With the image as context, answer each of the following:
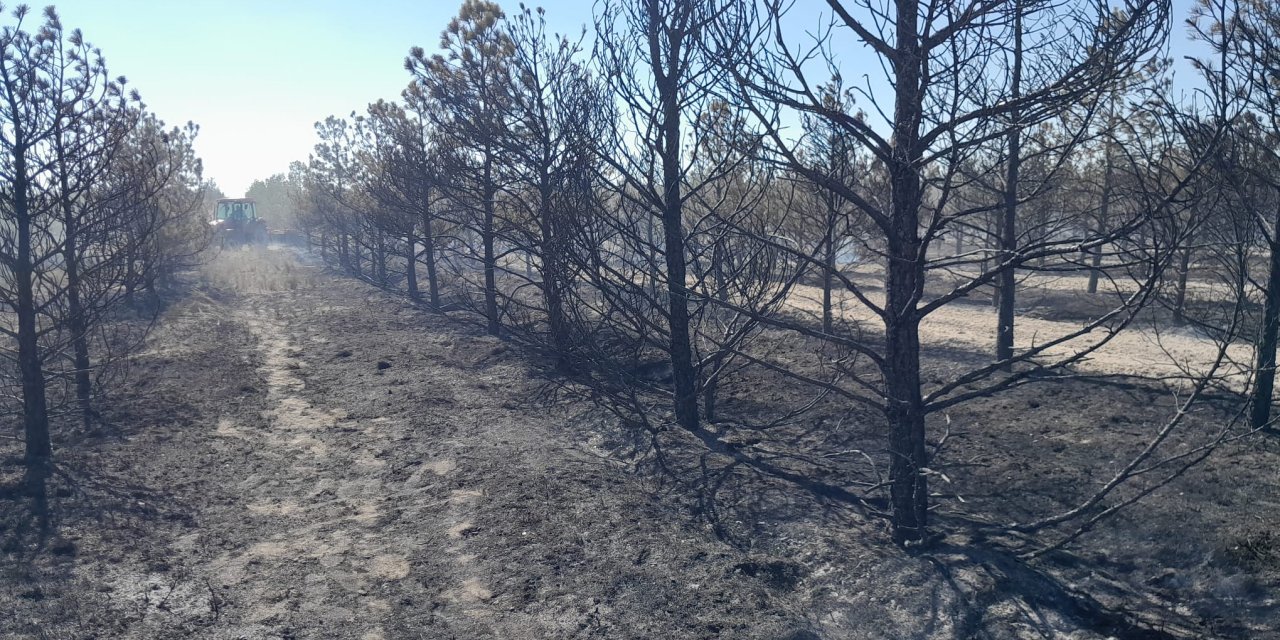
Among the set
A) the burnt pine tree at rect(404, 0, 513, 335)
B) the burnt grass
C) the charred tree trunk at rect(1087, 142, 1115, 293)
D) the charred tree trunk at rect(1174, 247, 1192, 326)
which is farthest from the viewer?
the burnt pine tree at rect(404, 0, 513, 335)

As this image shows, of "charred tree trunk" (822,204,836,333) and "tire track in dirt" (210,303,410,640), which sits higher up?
"charred tree trunk" (822,204,836,333)

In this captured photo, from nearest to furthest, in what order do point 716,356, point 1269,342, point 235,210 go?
point 716,356
point 1269,342
point 235,210

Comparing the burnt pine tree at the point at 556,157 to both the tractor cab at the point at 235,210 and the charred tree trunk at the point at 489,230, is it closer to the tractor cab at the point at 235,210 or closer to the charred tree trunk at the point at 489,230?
the charred tree trunk at the point at 489,230

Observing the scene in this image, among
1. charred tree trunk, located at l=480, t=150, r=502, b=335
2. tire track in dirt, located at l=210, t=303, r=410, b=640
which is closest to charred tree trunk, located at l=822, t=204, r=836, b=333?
tire track in dirt, located at l=210, t=303, r=410, b=640

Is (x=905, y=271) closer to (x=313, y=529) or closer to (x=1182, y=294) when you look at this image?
(x=313, y=529)

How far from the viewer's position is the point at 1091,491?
7.15 meters

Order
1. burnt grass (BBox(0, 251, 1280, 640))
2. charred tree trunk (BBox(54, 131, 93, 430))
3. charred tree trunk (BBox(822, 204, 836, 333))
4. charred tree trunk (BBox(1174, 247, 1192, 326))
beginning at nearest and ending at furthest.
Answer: burnt grass (BBox(0, 251, 1280, 640)), charred tree trunk (BBox(1174, 247, 1192, 326)), charred tree trunk (BBox(822, 204, 836, 333)), charred tree trunk (BBox(54, 131, 93, 430))

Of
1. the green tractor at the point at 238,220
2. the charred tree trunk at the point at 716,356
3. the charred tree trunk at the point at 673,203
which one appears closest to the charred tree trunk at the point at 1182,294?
the charred tree trunk at the point at 716,356

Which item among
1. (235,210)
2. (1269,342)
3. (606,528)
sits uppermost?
(235,210)

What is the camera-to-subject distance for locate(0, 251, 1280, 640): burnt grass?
5.32 meters

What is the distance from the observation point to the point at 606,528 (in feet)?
22.3

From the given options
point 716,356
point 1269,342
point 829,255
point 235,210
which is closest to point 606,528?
point 716,356

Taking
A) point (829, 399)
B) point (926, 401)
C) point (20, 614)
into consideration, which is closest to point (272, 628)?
point (20, 614)

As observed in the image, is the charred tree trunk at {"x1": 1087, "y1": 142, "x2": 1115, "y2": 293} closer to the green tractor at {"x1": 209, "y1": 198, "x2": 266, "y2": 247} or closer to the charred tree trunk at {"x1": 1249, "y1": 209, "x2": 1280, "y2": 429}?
the charred tree trunk at {"x1": 1249, "y1": 209, "x2": 1280, "y2": 429}
